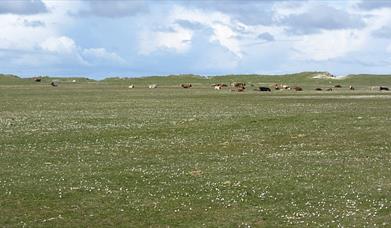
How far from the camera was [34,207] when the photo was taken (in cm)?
1972

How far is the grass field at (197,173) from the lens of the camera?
61.5ft

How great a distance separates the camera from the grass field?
61.5 feet

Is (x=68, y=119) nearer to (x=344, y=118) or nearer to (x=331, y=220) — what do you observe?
(x=344, y=118)

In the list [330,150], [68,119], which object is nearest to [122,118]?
[68,119]

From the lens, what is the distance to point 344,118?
47594 millimetres

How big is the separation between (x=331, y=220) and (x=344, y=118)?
3079 cm

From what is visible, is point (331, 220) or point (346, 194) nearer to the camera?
point (331, 220)

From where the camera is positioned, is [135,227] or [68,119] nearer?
[135,227]

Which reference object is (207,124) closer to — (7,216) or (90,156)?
(90,156)

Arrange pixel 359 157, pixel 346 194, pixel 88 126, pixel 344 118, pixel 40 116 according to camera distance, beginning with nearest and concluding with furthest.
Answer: pixel 346 194 → pixel 359 157 → pixel 88 126 → pixel 344 118 → pixel 40 116

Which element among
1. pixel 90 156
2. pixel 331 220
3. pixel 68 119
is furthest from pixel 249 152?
pixel 68 119

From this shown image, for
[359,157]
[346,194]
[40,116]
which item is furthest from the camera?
[40,116]

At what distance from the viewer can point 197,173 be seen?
2558 centimetres

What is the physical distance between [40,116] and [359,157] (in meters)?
31.7
